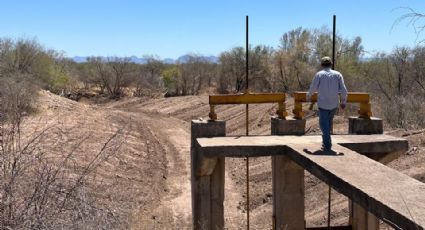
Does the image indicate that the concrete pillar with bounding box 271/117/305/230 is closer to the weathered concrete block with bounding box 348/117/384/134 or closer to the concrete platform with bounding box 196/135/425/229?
the concrete platform with bounding box 196/135/425/229

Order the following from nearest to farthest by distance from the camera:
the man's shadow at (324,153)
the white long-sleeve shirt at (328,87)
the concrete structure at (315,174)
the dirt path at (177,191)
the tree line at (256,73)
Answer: the concrete structure at (315,174), the white long-sleeve shirt at (328,87), the man's shadow at (324,153), the dirt path at (177,191), the tree line at (256,73)

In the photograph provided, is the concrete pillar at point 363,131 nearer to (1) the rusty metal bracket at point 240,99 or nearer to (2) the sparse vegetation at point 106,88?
(1) the rusty metal bracket at point 240,99

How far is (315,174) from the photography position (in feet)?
23.0

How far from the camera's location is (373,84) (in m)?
28.4

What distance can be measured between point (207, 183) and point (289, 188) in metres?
1.46

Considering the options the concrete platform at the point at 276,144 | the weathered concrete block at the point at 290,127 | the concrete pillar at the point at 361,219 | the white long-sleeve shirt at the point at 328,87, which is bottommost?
the concrete pillar at the point at 361,219

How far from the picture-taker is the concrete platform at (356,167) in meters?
5.07

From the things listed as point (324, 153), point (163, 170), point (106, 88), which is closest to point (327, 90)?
point (324, 153)

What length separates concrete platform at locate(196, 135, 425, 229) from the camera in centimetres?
507

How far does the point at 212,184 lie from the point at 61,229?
4.96m

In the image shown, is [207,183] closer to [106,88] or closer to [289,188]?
[289,188]

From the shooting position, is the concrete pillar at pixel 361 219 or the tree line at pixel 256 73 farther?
the tree line at pixel 256 73

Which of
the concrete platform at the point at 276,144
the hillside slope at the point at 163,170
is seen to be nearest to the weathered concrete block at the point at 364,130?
the concrete platform at the point at 276,144

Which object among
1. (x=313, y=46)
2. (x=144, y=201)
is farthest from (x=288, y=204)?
(x=313, y=46)
